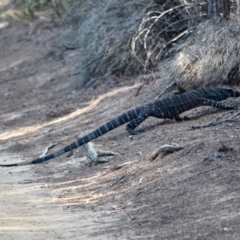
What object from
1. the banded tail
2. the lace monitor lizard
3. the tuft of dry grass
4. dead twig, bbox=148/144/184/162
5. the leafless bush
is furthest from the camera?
the leafless bush

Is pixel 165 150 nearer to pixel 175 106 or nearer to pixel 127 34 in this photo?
pixel 175 106

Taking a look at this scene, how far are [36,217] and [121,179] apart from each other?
1.65 m

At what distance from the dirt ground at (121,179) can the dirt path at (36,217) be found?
10 millimetres

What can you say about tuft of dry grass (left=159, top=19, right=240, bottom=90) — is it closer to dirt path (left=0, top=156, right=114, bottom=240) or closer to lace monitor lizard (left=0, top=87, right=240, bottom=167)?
lace monitor lizard (left=0, top=87, right=240, bottom=167)

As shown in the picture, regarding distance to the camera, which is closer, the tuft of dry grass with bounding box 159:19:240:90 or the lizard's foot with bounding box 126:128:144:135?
the lizard's foot with bounding box 126:128:144:135

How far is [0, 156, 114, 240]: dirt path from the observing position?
8070 millimetres

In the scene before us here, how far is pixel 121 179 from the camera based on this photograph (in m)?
10.2

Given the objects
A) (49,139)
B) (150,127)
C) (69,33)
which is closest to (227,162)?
(150,127)

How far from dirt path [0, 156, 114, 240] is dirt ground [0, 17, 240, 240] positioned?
10 mm

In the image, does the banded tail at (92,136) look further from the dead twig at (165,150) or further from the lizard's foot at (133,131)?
the dead twig at (165,150)

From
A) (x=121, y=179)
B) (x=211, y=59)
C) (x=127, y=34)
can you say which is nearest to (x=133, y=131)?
(x=211, y=59)

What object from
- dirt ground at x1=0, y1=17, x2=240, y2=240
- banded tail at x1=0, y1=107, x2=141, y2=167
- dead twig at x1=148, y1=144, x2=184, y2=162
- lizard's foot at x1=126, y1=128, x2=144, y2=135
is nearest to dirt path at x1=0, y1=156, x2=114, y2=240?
dirt ground at x1=0, y1=17, x2=240, y2=240

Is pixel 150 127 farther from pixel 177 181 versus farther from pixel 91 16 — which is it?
pixel 91 16

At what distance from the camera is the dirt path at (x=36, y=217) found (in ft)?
26.5
